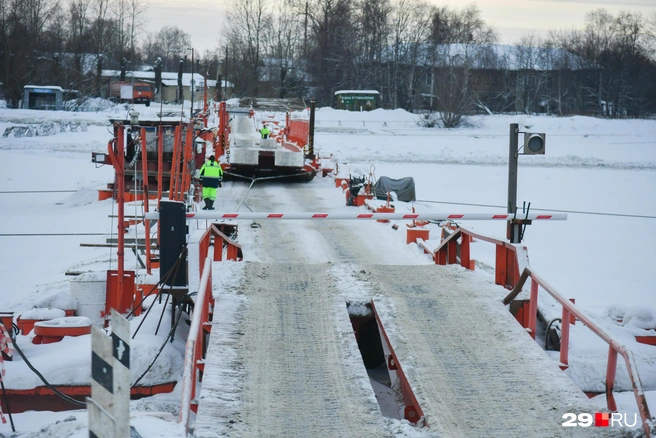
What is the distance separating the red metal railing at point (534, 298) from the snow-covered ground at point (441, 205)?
76 centimetres

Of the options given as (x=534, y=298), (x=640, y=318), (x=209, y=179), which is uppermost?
(x=209, y=179)

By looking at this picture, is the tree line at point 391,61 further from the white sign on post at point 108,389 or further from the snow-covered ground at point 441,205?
the white sign on post at point 108,389

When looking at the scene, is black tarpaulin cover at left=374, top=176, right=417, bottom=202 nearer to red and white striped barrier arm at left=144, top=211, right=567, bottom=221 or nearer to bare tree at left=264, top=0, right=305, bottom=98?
red and white striped barrier arm at left=144, top=211, right=567, bottom=221

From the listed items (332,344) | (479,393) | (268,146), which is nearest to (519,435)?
(479,393)

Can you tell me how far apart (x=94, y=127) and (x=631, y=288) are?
41474mm

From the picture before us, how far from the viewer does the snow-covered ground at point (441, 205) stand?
8.68m

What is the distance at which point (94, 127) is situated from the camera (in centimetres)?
5119

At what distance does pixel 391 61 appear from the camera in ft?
250

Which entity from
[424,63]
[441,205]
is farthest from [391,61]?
[441,205]

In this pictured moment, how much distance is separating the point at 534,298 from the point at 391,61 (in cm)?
7025

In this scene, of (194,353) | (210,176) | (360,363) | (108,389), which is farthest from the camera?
(210,176)

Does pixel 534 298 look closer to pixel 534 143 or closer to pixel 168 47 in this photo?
pixel 534 143

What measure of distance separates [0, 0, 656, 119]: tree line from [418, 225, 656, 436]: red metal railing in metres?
58.3

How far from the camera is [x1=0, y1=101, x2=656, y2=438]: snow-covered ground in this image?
8680 mm
